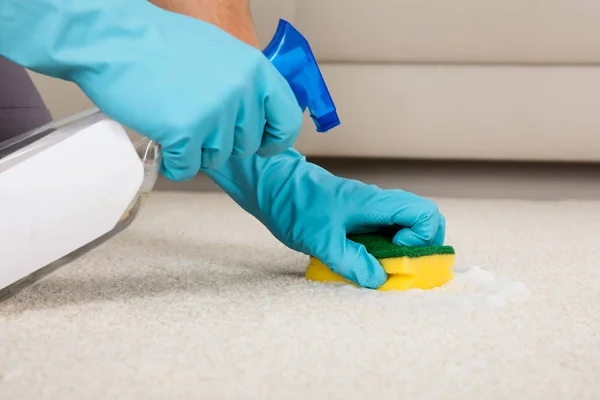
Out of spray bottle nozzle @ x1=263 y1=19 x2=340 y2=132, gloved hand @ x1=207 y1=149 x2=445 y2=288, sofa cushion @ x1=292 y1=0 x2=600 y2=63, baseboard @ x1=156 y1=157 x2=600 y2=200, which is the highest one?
spray bottle nozzle @ x1=263 y1=19 x2=340 y2=132

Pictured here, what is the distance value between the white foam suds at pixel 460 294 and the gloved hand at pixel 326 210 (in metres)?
0.03

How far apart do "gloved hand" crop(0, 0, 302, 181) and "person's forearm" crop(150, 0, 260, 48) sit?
7.2 inches

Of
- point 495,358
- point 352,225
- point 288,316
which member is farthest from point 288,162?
point 495,358

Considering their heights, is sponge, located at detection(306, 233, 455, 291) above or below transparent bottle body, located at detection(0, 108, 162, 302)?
below

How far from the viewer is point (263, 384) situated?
1.23 feet

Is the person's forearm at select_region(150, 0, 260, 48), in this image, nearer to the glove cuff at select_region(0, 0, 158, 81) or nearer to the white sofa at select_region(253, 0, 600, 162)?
the glove cuff at select_region(0, 0, 158, 81)

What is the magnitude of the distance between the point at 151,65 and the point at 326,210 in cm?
21

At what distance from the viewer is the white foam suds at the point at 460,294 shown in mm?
524

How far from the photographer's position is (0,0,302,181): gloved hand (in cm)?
46

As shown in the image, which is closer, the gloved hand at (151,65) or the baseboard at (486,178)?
the gloved hand at (151,65)

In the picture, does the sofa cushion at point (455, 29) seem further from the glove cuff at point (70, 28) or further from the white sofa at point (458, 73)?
the glove cuff at point (70, 28)

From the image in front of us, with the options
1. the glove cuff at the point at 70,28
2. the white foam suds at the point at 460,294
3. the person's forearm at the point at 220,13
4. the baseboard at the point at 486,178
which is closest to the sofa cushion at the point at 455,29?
the baseboard at the point at 486,178

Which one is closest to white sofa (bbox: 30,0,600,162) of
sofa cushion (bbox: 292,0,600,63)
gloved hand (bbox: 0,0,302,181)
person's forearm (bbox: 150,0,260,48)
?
sofa cushion (bbox: 292,0,600,63)

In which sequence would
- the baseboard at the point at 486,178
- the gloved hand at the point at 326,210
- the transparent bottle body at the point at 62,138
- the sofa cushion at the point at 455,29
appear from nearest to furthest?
the transparent bottle body at the point at 62,138 → the gloved hand at the point at 326,210 → the sofa cushion at the point at 455,29 → the baseboard at the point at 486,178
